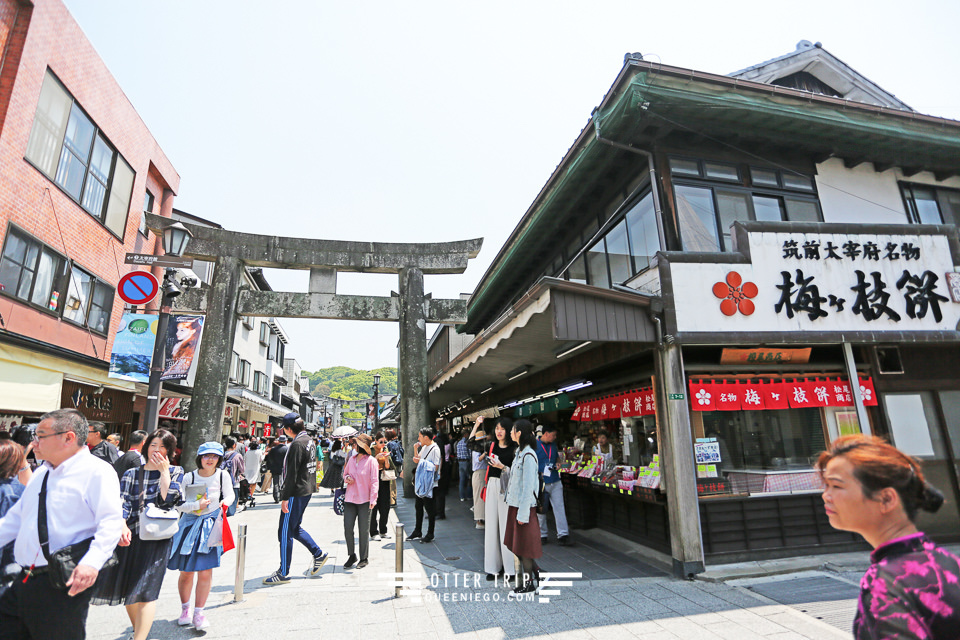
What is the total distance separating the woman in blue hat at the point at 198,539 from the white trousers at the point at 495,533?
348 cm

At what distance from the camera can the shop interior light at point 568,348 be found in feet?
30.0

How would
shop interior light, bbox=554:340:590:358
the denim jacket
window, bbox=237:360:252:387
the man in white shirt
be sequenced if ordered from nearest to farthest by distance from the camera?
the man in white shirt → the denim jacket → shop interior light, bbox=554:340:590:358 → window, bbox=237:360:252:387

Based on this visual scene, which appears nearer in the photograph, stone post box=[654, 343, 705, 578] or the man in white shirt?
the man in white shirt

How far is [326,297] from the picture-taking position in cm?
1424

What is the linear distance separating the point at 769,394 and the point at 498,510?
16.2ft

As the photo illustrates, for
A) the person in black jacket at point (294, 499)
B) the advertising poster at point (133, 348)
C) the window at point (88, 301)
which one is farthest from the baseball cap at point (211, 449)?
the window at point (88, 301)

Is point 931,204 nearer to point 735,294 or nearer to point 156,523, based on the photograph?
point 735,294

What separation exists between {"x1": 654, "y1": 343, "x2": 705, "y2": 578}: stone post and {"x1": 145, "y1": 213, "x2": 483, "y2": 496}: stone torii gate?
795 cm

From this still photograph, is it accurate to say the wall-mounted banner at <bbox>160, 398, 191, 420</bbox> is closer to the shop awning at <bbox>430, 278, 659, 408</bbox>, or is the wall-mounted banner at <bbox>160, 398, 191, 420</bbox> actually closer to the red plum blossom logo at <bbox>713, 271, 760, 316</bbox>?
the shop awning at <bbox>430, 278, 659, 408</bbox>

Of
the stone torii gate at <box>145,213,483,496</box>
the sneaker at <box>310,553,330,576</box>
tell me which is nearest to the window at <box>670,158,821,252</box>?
the stone torii gate at <box>145,213,483,496</box>

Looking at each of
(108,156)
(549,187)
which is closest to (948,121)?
(549,187)

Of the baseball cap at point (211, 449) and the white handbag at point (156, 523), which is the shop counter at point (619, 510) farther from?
the white handbag at point (156, 523)

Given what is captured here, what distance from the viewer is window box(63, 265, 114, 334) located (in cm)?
1313

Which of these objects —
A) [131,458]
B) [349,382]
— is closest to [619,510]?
[131,458]
